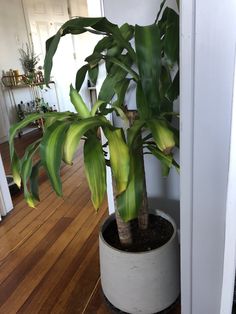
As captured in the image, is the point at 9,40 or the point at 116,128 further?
the point at 9,40

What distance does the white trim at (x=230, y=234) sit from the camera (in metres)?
0.51

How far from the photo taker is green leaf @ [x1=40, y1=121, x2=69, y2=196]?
662 mm

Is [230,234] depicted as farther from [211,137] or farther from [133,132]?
[133,132]

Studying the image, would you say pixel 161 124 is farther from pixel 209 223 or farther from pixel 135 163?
pixel 209 223

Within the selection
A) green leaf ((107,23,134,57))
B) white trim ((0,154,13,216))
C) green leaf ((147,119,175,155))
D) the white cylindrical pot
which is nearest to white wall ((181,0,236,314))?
green leaf ((147,119,175,155))

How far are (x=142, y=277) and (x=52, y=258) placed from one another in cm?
70

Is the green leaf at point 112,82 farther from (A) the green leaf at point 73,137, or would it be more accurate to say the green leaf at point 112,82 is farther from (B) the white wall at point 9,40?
(B) the white wall at point 9,40

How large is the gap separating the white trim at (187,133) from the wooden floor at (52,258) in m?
0.58

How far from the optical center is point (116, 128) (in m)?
0.77

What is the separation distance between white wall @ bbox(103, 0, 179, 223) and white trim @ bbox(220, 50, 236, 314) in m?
0.70

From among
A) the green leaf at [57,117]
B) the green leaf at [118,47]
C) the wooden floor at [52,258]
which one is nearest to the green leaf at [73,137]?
the green leaf at [57,117]

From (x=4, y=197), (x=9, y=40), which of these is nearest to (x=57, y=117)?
(x=4, y=197)

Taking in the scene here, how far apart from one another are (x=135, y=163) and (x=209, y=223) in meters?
0.32

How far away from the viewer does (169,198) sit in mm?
1339
